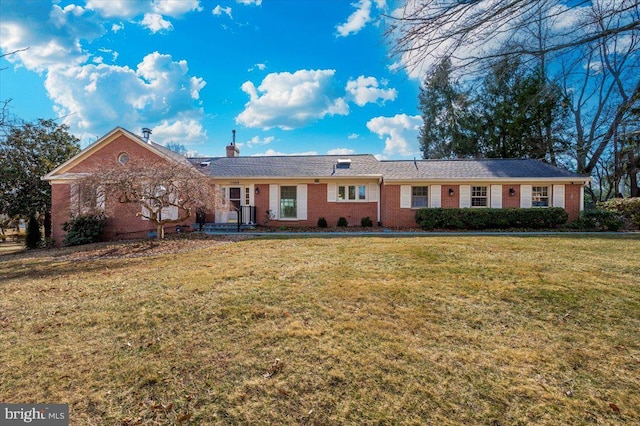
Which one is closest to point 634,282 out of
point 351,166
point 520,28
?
point 520,28

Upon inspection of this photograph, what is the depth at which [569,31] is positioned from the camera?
320cm

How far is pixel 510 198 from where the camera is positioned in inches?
598

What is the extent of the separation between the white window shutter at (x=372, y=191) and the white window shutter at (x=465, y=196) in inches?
171

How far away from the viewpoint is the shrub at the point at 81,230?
46.0 ft

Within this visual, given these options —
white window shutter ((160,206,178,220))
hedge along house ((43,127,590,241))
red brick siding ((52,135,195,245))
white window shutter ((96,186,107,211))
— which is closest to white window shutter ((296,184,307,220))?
hedge along house ((43,127,590,241))

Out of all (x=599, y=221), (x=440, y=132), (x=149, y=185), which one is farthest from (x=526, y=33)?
(x=440, y=132)

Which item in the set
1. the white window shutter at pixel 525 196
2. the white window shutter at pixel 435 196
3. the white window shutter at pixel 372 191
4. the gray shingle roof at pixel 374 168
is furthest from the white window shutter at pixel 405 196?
the white window shutter at pixel 525 196

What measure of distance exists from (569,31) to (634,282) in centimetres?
457

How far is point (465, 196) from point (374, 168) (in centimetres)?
500

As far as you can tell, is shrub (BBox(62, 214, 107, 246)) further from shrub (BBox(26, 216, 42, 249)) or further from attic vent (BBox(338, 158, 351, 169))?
attic vent (BBox(338, 158, 351, 169))

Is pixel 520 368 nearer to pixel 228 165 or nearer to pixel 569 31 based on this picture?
pixel 569 31

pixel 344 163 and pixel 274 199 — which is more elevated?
pixel 344 163

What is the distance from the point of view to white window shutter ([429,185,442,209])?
15352mm

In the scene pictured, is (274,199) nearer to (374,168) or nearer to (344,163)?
(344,163)
